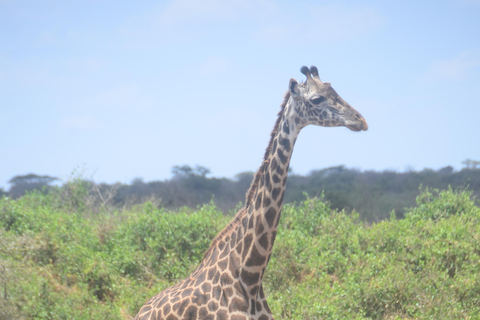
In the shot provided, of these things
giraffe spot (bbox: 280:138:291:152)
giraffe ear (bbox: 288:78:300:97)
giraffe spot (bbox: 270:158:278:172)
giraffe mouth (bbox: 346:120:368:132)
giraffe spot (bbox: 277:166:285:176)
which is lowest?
giraffe spot (bbox: 277:166:285:176)

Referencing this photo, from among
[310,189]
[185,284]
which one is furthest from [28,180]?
[185,284]

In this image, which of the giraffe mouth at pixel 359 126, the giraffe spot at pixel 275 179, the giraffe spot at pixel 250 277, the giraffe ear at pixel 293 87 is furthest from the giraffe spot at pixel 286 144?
the giraffe spot at pixel 250 277

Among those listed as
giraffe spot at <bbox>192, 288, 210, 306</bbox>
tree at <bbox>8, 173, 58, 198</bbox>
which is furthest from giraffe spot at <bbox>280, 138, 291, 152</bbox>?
tree at <bbox>8, 173, 58, 198</bbox>

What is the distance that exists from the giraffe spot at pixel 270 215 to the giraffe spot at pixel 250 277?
1.54 ft

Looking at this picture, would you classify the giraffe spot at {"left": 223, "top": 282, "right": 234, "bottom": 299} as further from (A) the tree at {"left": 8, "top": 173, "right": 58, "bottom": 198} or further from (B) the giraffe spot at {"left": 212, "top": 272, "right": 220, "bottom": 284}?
(A) the tree at {"left": 8, "top": 173, "right": 58, "bottom": 198}

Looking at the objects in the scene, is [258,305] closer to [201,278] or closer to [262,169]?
[201,278]

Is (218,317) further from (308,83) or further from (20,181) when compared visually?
(20,181)

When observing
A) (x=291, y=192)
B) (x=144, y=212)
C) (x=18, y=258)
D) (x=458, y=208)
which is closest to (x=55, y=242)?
(x=18, y=258)

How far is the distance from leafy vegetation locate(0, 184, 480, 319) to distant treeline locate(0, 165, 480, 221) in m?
1.65

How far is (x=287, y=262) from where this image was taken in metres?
9.57

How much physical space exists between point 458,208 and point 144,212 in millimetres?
6813

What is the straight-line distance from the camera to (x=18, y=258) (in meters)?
9.95

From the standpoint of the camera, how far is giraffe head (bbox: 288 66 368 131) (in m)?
4.85

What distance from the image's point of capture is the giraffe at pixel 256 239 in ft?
15.7
